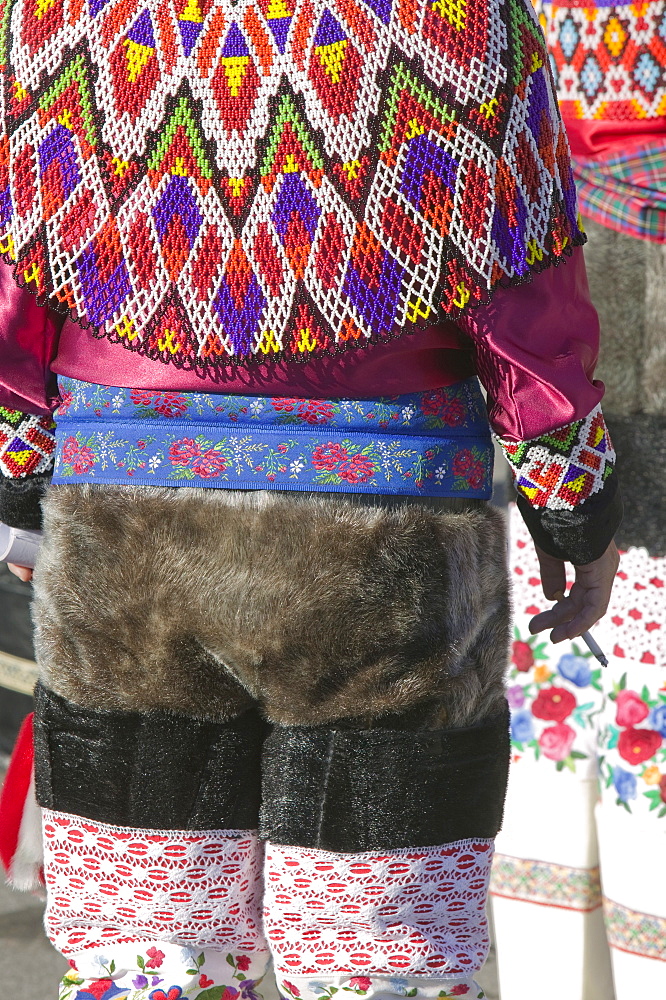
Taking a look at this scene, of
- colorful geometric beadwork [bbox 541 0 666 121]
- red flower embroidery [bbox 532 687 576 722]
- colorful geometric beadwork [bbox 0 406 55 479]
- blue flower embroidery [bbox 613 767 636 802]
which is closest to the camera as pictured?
colorful geometric beadwork [bbox 0 406 55 479]

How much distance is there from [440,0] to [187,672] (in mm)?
688

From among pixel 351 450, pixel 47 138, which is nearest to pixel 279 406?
pixel 351 450

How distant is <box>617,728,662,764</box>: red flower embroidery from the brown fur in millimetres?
729

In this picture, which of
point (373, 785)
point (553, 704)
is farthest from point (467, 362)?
point (553, 704)

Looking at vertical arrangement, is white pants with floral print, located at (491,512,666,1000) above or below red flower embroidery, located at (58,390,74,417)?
below

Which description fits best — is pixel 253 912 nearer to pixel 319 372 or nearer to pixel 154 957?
pixel 154 957

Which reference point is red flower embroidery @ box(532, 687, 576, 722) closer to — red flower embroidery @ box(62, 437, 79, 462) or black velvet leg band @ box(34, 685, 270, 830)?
black velvet leg band @ box(34, 685, 270, 830)

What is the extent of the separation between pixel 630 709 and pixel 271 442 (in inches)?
38.1

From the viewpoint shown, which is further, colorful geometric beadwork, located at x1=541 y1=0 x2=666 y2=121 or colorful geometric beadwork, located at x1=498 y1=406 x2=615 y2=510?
colorful geometric beadwork, located at x1=541 y1=0 x2=666 y2=121

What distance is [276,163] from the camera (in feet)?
3.55

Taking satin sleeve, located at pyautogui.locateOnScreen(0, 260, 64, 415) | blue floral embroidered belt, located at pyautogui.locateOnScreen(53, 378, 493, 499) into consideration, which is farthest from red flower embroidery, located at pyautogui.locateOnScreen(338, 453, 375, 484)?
satin sleeve, located at pyautogui.locateOnScreen(0, 260, 64, 415)

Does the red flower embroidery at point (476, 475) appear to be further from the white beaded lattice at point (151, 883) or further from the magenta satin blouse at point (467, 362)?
the white beaded lattice at point (151, 883)

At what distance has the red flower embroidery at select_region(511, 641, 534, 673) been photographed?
77.9 inches

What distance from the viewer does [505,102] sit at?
3.53 ft
